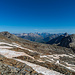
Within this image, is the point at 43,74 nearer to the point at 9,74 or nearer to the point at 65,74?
the point at 65,74

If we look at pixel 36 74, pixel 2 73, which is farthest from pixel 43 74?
pixel 2 73

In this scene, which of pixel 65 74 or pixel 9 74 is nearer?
pixel 9 74

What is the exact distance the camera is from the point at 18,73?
1323cm

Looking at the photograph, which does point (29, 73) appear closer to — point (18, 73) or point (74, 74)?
point (18, 73)

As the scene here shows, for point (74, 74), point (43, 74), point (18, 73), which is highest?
point (18, 73)

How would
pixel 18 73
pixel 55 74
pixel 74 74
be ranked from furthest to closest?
pixel 74 74 < pixel 55 74 < pixel 18 73

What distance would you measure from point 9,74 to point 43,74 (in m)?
7.35

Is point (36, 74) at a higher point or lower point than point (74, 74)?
higher

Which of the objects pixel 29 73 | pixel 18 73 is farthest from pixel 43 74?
pixel 18 73

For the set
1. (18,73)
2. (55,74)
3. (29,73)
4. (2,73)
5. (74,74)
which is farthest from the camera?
(74,74)

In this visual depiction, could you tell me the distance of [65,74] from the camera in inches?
659

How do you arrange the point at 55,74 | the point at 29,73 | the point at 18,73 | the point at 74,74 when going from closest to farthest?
the point at 18,73, the point at 29,73, the point at 55,74, the point at 74,74

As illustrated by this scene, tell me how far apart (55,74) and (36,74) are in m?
5.03

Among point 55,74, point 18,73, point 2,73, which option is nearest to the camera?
point 2,73
